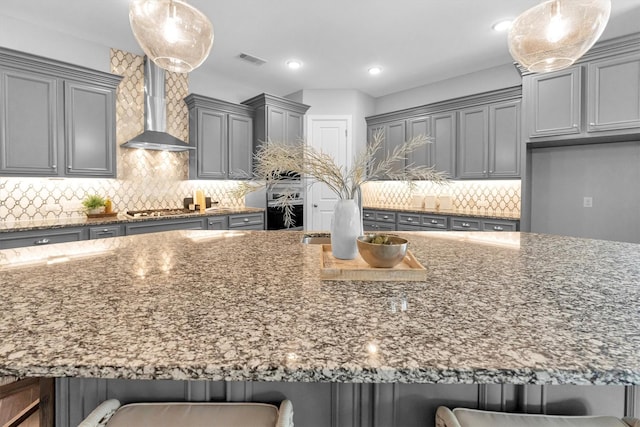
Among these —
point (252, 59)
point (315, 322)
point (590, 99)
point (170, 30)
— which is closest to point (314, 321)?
point (315, 322)

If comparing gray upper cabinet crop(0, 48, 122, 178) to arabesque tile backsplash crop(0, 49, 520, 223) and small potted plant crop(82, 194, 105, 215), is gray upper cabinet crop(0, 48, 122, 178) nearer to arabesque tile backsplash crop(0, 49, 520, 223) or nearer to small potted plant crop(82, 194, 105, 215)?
small potted plant crop(82, 194, 105, 215)

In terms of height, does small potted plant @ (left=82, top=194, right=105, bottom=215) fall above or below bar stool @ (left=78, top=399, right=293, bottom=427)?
above

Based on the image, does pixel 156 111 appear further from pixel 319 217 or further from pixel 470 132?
pixel 470 132

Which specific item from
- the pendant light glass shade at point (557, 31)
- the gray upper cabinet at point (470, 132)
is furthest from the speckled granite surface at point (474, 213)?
the pendant light glass shade at point (557, 31)

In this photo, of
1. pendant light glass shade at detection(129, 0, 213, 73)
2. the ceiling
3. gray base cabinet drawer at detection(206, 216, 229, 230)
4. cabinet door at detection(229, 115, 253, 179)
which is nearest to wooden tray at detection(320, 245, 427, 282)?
pendant light glass shade at detection(129, 0, 213, 73)

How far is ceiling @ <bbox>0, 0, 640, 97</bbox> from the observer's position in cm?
292

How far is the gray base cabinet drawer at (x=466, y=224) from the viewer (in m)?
3.97

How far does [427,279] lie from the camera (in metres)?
1.13

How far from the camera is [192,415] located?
2.66 feet

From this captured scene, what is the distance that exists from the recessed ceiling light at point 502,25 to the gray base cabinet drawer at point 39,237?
4.38 meters

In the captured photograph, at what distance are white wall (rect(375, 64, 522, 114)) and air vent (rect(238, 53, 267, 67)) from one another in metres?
2.32

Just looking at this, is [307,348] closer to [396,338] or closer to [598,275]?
[396,338]

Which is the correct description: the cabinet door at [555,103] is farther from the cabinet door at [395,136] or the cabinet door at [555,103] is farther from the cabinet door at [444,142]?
the cabinet door at [395,136]

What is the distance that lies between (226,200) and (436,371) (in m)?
4.57
